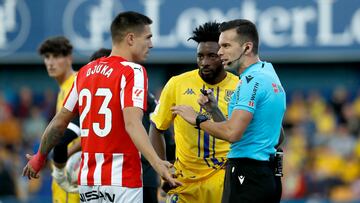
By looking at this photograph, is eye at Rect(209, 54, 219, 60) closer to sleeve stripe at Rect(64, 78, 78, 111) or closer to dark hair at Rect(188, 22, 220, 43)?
dark hair at Rect(188, 22, 220, 43)

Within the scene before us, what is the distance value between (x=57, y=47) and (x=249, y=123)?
12.7ft

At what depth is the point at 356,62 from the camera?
810 inches

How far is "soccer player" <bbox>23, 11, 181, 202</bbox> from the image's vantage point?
7492mm

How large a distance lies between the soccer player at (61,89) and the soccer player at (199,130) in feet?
3.90

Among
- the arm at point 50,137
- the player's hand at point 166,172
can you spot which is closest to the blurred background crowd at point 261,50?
the arm at point 50,137

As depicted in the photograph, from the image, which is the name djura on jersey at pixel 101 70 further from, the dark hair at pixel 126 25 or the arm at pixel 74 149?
the arm at pixel 74 149

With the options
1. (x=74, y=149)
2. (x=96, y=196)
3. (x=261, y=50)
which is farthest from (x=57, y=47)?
(x=261, y=50)

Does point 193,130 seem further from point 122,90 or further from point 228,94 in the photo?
point 122,90

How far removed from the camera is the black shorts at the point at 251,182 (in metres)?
7.41

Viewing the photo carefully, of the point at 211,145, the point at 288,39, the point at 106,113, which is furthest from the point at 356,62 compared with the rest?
the point at 106,113

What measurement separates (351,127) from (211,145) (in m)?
10.8

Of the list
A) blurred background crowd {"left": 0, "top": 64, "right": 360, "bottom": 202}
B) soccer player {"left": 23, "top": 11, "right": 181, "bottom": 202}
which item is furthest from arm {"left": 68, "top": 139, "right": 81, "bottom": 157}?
blurred background crowd {"left": 0, "top": 64, "right": 360, "bottom": 202}

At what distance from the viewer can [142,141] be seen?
7.24 m

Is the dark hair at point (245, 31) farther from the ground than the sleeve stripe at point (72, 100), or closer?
farther from the ground
